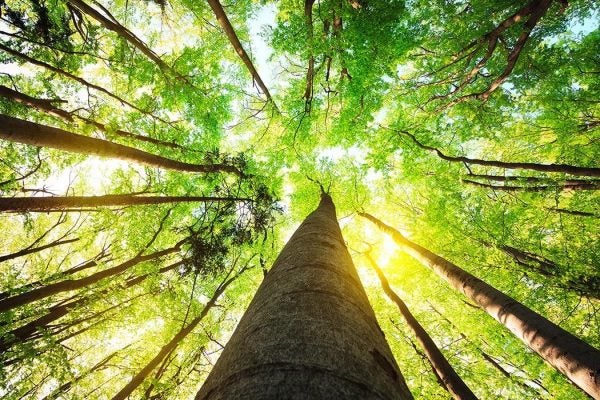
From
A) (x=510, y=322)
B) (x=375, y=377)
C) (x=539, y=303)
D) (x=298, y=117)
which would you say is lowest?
(x=375, y=377)

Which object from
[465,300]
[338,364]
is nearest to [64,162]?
[338,364]

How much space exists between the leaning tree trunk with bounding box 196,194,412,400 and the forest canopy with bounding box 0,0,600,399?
336 centimetres

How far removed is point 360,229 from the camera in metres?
14.8

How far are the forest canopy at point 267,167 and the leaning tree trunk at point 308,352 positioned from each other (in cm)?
336

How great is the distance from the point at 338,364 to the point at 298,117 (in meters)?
9.04

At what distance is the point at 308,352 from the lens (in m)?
0.97

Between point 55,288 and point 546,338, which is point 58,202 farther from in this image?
point 546,338

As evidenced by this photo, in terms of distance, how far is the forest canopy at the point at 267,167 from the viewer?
19.1 ft

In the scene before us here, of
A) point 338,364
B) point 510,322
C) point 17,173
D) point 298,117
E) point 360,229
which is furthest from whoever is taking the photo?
point 360,229

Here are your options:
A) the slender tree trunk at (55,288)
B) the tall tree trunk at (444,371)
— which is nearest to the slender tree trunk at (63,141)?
the slender tree trunk at (55,288)

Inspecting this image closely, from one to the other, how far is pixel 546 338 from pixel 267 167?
8.21m

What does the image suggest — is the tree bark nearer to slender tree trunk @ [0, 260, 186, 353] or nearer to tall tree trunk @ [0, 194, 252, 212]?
tall tree trunk @ [0, 194, 252, 212]

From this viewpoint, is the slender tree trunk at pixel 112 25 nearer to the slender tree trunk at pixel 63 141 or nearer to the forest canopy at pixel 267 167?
the forest canopy at pixel 267 167

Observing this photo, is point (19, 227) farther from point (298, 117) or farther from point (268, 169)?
point (298, 117)
